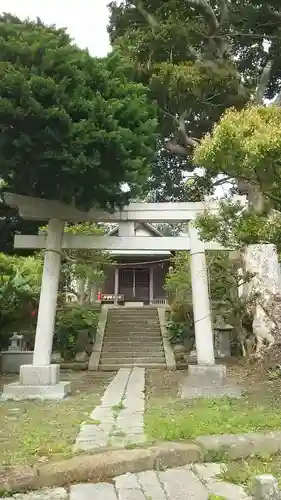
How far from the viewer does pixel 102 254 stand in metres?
20.2

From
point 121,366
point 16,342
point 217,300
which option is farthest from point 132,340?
point 16,342

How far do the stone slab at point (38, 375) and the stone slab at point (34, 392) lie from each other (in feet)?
0.57

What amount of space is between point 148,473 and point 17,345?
37.0 ft

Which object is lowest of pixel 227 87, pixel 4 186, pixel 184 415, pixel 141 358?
pixel 184 415

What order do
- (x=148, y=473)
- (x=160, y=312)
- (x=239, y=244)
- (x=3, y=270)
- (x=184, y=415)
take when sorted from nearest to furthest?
(x=148, y=473) → (x=184, y=415) → (x=239, y=244) → (x=3, y=270) → (x=160, y=312)

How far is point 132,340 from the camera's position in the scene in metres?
18.1

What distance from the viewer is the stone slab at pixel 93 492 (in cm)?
383

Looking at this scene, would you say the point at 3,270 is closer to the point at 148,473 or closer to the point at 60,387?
the point at 60,387

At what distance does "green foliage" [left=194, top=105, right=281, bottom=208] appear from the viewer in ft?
19.7

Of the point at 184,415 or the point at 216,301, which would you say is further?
the point at 216,301

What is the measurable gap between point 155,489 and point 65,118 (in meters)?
5.93

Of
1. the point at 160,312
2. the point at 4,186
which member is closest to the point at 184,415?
the point at 4,186

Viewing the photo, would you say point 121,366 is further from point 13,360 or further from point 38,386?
point 38,386

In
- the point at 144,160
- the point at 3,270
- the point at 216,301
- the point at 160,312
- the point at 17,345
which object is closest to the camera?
the point at 144,160
